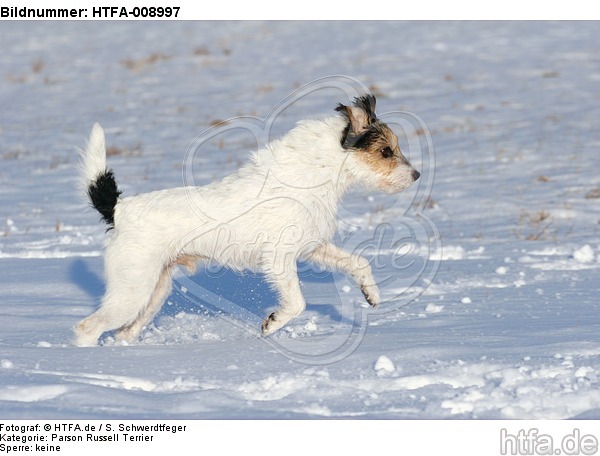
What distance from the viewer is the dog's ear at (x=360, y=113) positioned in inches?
226

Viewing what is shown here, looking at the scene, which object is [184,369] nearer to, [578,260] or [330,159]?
[330,159]

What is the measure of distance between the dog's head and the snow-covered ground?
95 cm

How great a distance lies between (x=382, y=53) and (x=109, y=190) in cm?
1661

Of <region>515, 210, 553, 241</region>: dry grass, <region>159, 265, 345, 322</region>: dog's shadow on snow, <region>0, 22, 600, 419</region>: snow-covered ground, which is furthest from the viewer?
<region>515, 210, 553, 241</region>: dry grass

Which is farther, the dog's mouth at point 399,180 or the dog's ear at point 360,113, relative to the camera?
the dog's mouth at point 399,180

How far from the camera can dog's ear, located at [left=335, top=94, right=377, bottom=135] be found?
5730mm

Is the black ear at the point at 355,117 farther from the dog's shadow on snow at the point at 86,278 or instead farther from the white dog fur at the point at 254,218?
the dog's shadow on snow at the point at 86,278

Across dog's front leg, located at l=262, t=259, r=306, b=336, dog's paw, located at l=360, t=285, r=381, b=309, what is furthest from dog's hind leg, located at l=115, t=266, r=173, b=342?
dog's paw, located at l=360, t=285, r=381, b=309

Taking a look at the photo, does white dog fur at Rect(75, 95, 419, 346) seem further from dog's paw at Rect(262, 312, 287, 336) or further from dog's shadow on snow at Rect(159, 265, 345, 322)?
dog's shadow on snow at Rect(159, 265, 345, 322)

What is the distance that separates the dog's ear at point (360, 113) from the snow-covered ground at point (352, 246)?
1312 millimetres

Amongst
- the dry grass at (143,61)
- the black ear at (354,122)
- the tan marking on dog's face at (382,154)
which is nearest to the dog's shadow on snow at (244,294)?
the tan marking on dog's face at (382,154)

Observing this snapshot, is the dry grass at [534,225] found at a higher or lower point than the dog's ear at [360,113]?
higher
